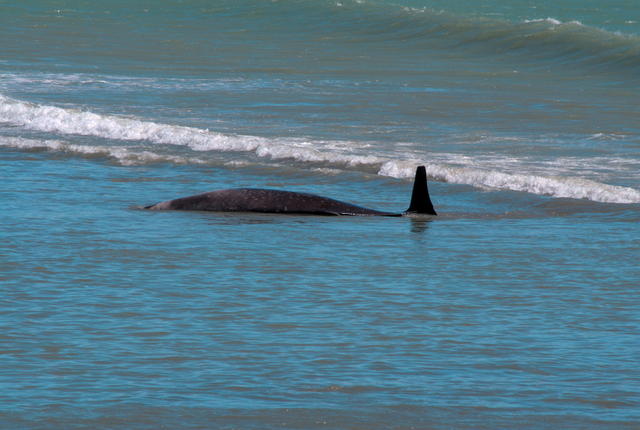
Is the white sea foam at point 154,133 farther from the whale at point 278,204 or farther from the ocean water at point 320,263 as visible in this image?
the whale at point 278,204

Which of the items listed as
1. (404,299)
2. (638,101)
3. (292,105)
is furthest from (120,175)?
(638,101)

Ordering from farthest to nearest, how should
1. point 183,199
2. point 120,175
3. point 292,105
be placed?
1. point 292,105
2. point 120,175
3. point 183,199

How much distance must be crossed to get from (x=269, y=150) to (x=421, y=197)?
5628 mm

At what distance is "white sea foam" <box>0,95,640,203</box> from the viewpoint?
14789 mm

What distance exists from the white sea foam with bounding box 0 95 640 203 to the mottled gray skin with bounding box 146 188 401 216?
8.59 feet

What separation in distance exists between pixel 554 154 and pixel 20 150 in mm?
6968

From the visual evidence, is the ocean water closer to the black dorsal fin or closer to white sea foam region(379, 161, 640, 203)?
white sea foam region(379, 161, 640, 203)

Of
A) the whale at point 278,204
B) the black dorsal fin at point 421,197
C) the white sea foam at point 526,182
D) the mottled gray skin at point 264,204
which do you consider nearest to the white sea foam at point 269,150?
the white sea foam at point 526,182

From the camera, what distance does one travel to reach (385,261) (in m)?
10.6

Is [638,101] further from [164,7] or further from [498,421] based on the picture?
[164,7]

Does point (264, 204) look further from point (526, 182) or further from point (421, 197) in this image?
point (526, 182)

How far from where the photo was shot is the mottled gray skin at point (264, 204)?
1301 centimetres

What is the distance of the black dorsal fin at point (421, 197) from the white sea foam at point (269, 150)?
6.92 feet

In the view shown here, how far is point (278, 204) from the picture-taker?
1313 cm
